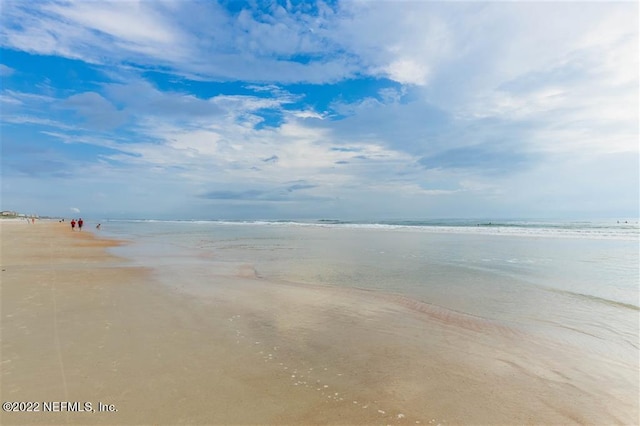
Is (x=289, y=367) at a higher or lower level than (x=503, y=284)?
lower

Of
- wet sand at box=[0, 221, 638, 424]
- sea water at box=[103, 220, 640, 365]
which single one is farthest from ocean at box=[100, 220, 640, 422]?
wet sand at box=[0, 221, 638, 424]

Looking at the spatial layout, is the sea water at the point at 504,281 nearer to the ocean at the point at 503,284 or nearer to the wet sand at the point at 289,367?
the ocean at the point at 503,284

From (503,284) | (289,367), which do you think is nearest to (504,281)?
(503,284)

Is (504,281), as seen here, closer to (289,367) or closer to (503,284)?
(503,284)

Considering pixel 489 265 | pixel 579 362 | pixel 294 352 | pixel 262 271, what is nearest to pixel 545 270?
pixel 489 265

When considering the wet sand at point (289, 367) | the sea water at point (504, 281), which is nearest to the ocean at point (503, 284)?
the sea water at point (504, 281)

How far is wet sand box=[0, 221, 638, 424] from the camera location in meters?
3.87

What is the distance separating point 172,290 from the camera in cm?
986

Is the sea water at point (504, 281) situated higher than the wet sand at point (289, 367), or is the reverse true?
the sea water at point (504, 281)

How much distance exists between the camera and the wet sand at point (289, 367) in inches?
152

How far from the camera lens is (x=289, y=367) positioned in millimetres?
4910

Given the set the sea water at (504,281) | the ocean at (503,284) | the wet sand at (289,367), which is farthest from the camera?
the sea water at (504,281)

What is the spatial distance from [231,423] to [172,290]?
7120 mm

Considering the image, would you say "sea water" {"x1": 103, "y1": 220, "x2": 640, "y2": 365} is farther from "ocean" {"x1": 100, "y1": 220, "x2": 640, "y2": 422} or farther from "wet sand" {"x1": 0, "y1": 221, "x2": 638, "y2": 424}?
"wet sand" {"x1": 0, "y1": 221, "x2": 638, "y2": 424}
